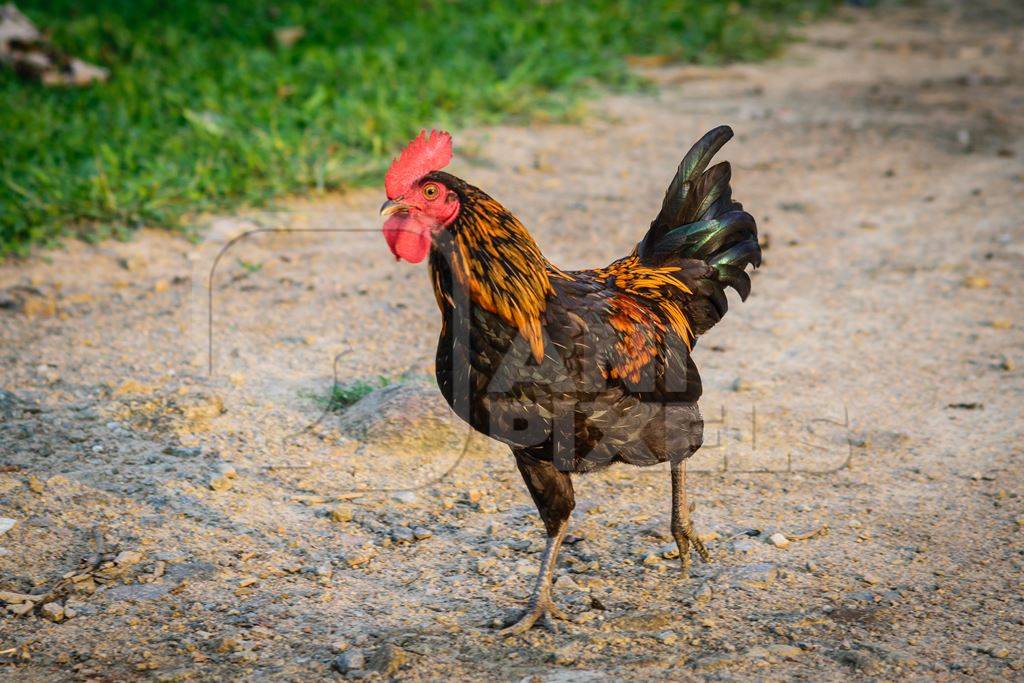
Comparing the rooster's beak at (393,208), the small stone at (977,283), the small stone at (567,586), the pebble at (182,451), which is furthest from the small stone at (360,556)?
the small stone at (977,283)

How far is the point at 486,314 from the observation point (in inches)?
139

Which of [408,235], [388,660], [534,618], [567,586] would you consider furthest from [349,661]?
[408,235]

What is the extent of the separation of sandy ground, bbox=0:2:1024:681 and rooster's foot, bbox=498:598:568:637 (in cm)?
4

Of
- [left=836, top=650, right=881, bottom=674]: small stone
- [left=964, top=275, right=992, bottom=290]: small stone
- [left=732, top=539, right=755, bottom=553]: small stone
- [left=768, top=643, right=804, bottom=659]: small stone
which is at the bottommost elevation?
[left=732, top=539, right=755, bottom=553]: small stone

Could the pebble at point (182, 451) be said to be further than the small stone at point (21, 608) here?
Yes

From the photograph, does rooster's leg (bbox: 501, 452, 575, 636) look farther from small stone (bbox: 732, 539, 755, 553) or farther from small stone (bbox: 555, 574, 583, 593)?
small stone (bbox: 732, 539, 755, 553)

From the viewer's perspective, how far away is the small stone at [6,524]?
159 inches

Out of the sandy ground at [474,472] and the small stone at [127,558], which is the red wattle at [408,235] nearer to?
the sandy ground at [474,472]

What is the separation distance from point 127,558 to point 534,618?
1.52 meters

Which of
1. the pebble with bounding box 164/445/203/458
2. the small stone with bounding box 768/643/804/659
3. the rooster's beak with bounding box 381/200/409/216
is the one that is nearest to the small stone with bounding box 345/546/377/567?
the pebble with bounding box 164/445/203/458

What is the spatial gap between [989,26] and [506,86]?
6.93m

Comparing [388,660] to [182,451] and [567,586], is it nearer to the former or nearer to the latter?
[567,586]

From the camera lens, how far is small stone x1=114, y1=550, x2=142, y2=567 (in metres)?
3.93

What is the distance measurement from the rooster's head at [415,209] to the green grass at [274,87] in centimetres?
373
